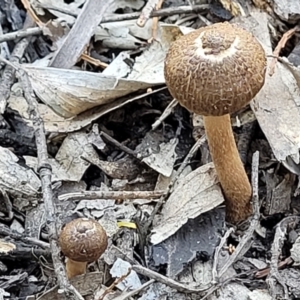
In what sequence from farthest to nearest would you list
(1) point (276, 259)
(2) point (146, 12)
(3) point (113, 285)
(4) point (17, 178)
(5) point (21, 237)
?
(2) point (146, 12) → (4) point (17, 178) → (5) point (21, 237) → (1) point (276, 259) → (3) point (113, 285)

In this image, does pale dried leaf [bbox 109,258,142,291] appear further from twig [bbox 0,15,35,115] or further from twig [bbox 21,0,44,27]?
twig [bbox 21,0,44,27]

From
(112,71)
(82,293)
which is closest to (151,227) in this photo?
(82,293)

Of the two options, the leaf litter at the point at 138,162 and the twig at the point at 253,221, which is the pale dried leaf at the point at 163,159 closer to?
the leaf litter at the point at 138,162

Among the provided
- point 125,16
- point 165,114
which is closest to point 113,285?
point 165,114

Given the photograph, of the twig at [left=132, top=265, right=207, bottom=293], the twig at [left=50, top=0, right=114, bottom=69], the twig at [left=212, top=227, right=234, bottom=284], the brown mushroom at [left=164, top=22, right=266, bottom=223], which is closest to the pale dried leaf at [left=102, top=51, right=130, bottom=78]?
the twig at [left=50, top=0, right=114, bottom=69]

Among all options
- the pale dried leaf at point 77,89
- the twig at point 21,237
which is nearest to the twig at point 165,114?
the pale dried leaf at point 77,89

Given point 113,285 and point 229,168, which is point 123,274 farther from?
point 229,168
